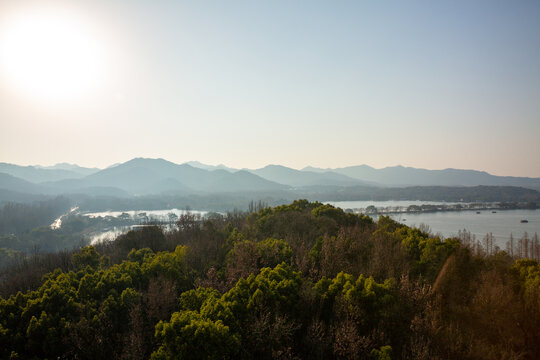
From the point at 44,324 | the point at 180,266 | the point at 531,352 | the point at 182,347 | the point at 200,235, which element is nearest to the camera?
the point at 182,347

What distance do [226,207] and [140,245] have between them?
10336 cm

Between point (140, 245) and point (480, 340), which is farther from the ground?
point (480, 340)

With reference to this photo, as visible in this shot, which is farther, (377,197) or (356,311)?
(377,197)

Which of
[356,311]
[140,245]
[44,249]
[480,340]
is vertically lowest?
[44,249]

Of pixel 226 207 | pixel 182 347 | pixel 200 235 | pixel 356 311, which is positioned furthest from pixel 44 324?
pixel 226 207

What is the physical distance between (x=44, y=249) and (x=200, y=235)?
5635 centimetres

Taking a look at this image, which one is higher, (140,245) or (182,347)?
(182,347)

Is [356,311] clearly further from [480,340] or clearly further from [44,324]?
[44,324]

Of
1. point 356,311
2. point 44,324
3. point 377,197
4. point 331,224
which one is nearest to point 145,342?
point 44,324

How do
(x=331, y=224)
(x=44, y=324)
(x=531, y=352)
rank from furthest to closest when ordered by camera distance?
(x=331, y=224), (x=44, y=324), (x=531, y=352)

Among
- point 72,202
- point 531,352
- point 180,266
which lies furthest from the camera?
point 72,202

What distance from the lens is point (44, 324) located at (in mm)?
10266

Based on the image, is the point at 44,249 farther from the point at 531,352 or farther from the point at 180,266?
the point at 531,352

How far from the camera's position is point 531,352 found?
9508 millimetres
